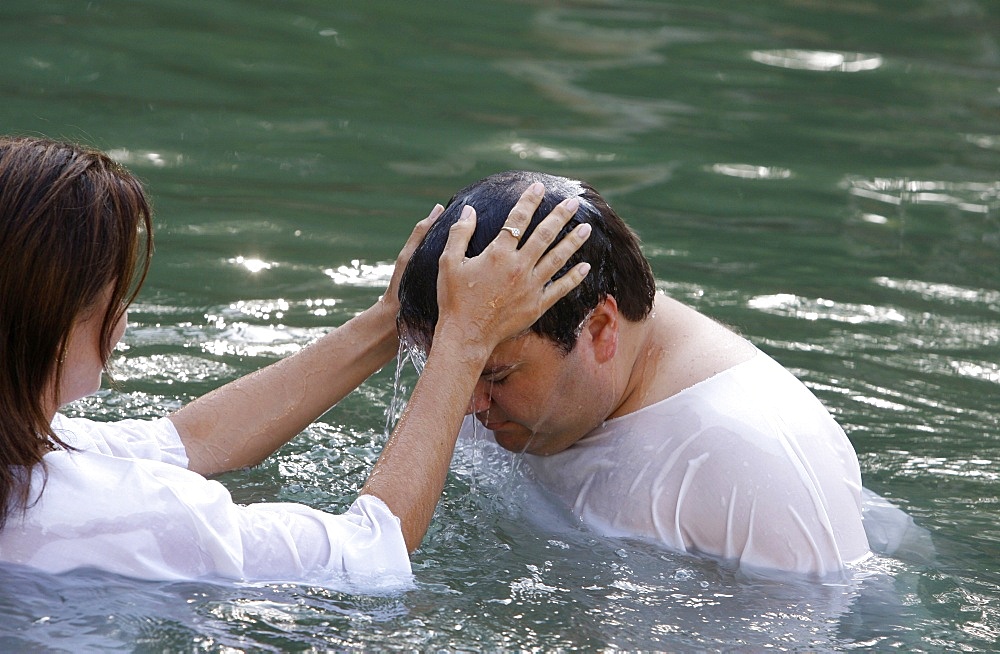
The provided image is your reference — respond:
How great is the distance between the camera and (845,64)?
11.5 m

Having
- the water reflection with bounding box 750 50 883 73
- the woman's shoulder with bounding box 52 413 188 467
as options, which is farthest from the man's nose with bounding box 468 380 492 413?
the water reflection with bounding box 750 50 883 73

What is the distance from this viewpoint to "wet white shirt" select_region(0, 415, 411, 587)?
10.6 ft

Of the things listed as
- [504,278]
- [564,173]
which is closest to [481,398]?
[504,278]

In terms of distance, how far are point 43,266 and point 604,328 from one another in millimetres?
1520

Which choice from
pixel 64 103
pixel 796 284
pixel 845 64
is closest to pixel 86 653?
pixel 796 284

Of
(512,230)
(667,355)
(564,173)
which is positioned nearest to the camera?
(512,230)

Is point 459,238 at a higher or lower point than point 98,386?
higher

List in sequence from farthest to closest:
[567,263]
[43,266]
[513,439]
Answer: [513,439]
[567,263]
[43,266]

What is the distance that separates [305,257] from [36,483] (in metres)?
3.98

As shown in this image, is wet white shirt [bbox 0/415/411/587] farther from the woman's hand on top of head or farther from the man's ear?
the man's ear

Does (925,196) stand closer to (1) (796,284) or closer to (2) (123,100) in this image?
(1) (796,284)

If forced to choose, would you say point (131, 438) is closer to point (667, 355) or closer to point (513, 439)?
point (513, 439)

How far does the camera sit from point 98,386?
11.3 ft

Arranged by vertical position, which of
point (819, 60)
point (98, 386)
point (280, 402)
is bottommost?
point (280, 402)
